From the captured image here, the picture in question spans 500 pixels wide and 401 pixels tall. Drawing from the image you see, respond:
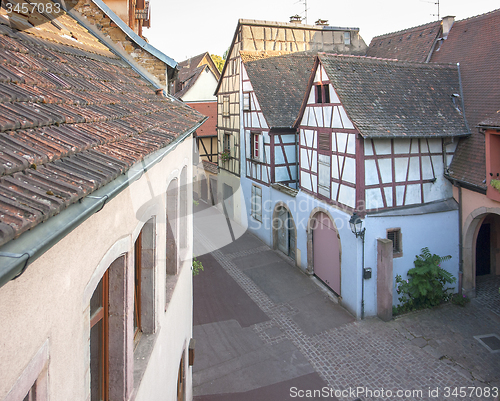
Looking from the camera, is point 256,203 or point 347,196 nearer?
point 347,196

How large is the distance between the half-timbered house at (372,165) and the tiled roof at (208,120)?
40.0ft

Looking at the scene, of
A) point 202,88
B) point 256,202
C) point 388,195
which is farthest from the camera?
point 202,88

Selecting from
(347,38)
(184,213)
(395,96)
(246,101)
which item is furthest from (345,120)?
(347,38)

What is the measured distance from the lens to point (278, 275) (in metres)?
15.5

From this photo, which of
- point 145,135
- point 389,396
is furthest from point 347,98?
point 145,135

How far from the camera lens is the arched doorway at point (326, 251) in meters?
13.4

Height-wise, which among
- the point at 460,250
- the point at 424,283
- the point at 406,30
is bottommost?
the point at 424,283

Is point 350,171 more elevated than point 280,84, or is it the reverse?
point 280,84

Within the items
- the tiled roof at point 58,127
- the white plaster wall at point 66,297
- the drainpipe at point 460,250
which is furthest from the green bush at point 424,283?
the white plaster wall at point 66,297

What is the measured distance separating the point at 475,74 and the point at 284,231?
29.1 ft

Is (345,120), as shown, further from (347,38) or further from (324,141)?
(347,38)

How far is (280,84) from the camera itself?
1895cm

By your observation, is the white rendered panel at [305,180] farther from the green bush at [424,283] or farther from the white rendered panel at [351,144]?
the green bush at [424,283]

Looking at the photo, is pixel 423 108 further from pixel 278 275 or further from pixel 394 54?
pixel 394 54
